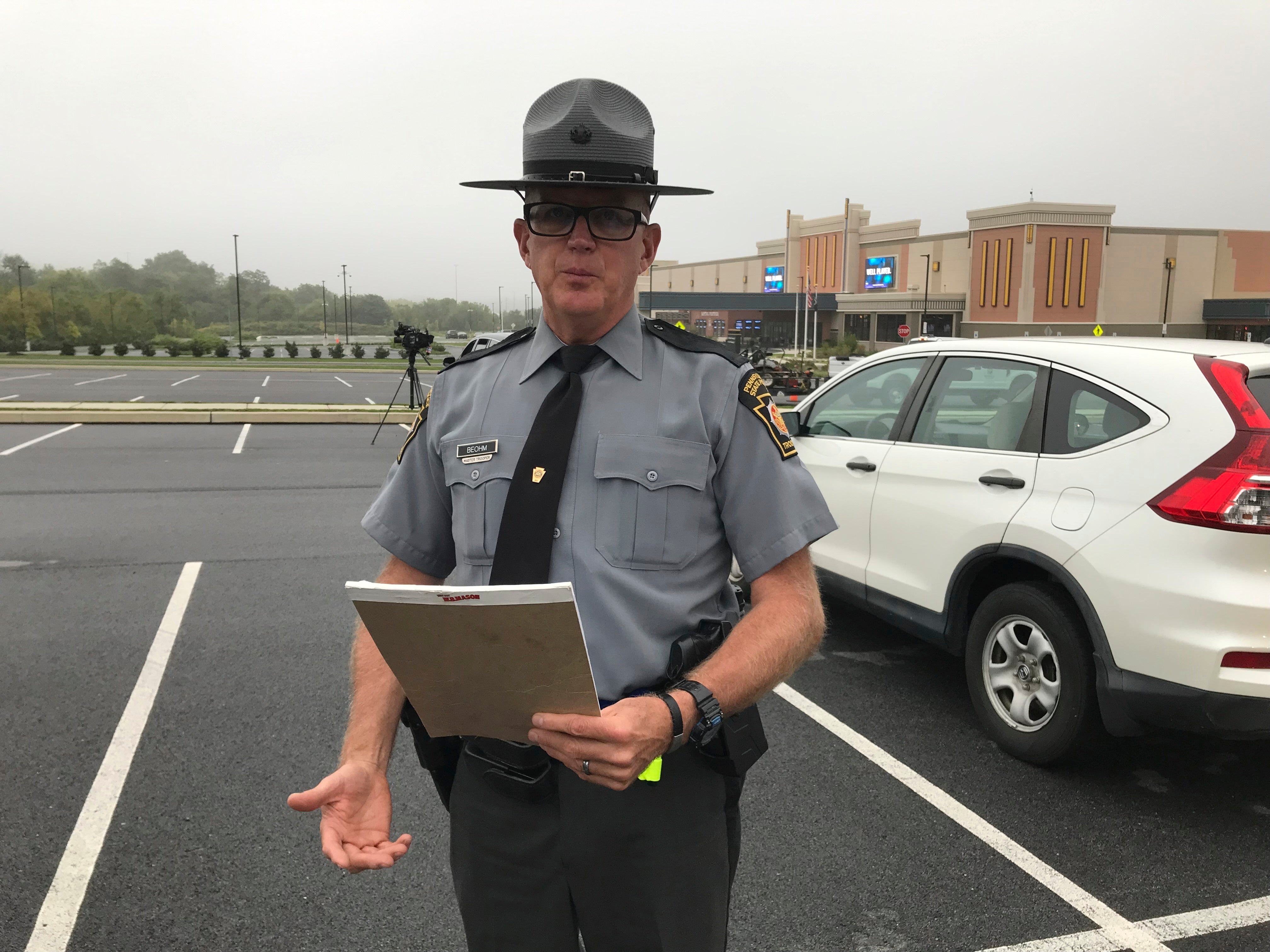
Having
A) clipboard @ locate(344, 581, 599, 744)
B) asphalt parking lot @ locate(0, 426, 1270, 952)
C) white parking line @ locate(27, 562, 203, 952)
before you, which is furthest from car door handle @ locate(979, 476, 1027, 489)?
white parking line @ locate(27, 562, 203, 952)

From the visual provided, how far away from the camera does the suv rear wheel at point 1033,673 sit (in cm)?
367

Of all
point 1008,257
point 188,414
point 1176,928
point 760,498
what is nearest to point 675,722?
point 760,498

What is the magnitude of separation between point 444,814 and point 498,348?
2.23m

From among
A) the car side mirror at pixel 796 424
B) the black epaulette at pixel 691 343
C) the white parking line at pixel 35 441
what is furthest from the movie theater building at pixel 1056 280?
the black epaulette at pixel 691 343

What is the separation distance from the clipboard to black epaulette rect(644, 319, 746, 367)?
0.67m

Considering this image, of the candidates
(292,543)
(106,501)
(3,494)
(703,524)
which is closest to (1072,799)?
(703,524)

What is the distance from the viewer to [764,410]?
5.75 ft

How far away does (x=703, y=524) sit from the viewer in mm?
1724

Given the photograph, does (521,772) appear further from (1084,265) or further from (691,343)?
(1084,265)

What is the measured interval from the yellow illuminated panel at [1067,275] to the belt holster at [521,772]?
6438 cm

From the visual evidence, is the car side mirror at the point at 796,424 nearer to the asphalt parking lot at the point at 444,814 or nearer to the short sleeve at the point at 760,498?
the asphalt parking lot at the point at 444,814

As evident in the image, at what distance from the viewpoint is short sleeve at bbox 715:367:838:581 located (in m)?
1.70

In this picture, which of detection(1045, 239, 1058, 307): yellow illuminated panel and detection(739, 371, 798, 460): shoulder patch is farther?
detection(1045, 239, 1058, 307): yellow illuminated panel

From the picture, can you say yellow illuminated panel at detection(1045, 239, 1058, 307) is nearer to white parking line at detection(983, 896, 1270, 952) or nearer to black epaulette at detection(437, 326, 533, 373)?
white parking line at detection(983, 896, 1270, 952)
